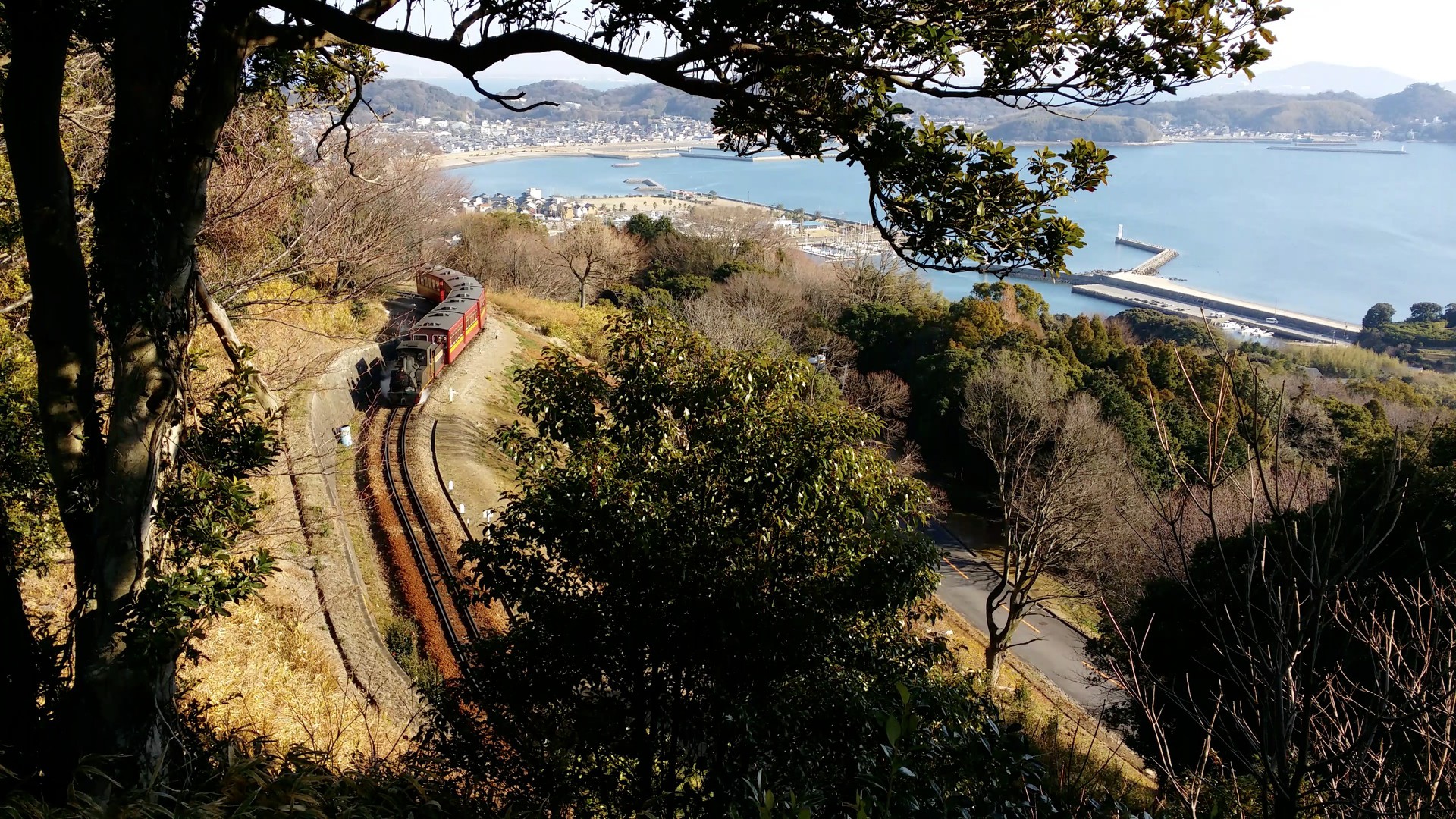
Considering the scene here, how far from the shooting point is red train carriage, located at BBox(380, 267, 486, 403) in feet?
47.2

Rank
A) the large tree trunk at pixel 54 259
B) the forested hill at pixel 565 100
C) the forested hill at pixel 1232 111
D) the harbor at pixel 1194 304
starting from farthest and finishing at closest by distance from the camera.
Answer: the forested hill at pixel 1232 111
the forested hill at pixel 565 100
the harbor at pixel 1194 304
the large tree trunk at pixel 54 259

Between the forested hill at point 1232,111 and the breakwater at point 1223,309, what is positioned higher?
the forested hill at point 1232,111

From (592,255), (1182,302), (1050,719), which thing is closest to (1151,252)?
(1182,302)

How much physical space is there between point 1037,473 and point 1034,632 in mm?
2773

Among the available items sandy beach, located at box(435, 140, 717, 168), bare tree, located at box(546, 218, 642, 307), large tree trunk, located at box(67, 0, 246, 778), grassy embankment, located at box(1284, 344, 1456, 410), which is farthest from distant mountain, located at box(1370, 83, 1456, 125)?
large tree trunk, located at box(67, 0, 246, 778)

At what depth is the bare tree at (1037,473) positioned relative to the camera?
36.3ft

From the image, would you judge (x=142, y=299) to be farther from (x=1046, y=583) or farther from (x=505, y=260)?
(x=505, y=260)

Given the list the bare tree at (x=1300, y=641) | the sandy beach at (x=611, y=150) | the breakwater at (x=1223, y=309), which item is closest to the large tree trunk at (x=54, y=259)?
the bare tree at (x=1300, y=641)

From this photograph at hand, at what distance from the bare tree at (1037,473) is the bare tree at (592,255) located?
554 inches

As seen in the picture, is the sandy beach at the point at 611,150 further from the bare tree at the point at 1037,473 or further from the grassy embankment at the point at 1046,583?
the grassy embankment at the point at 1046,583

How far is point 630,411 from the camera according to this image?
4223 millimetres

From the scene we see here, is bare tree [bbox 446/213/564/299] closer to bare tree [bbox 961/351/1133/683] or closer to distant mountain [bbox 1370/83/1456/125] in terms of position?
bare tree [bbox 961/351/1133/683]

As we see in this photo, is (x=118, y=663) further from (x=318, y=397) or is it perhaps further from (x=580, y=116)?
(x=580, y=116)

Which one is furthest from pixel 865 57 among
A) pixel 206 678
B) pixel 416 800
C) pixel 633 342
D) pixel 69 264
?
pixel 206 678
